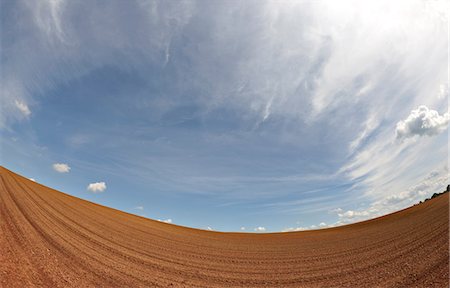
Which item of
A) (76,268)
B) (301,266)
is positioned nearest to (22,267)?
(76,268)

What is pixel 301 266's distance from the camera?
1553cm

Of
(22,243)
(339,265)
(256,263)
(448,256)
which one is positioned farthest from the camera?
(256,263)

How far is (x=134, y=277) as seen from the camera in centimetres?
1185

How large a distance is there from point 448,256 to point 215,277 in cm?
1168

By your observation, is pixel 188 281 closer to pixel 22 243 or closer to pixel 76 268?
pixel 76 268

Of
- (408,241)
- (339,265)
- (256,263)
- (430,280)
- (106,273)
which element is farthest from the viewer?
(408,241)

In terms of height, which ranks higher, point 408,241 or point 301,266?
point 408,241

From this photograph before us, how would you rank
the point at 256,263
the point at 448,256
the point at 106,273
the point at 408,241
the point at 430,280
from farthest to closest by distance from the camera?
the point at 408,241
the point at 256,263
the point at 448,256
the point at 106,273
the point at 430,280

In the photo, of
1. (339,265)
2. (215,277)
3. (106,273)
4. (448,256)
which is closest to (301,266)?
(339,265)

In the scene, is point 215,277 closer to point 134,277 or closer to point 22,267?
point 134,277

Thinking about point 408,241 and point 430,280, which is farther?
point 408,241

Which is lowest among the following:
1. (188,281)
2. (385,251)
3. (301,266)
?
(188,281)

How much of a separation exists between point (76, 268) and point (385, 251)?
18.3m

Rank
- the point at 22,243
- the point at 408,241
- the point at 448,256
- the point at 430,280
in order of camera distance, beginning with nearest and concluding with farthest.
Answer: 1. the point at 430,280
2. the point at 448,256
3. the point at 22,243
4. the point at 408,241
